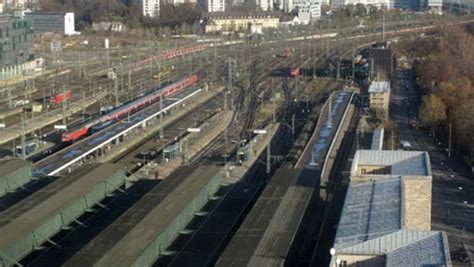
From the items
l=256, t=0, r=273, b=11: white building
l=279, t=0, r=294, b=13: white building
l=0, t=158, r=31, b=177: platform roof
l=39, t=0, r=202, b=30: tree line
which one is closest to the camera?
l=0, t=158, r=31, b=177: platform roof

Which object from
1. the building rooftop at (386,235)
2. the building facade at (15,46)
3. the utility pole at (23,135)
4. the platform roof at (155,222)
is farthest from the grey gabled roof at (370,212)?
the building facade at (15,46)

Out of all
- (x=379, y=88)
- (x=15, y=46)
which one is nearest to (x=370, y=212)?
(x=379, y=88)

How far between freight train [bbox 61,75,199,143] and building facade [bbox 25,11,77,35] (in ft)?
52.1

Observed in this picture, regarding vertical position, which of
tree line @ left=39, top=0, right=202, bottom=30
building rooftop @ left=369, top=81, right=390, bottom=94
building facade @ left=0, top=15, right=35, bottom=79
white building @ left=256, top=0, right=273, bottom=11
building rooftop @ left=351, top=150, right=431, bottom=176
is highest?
white building @ left=256, top=0, right=273, bottom=11

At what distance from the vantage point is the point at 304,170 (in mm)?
10602

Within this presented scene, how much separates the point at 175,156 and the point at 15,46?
11297 millimetres

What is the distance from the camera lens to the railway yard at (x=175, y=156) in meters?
8.07

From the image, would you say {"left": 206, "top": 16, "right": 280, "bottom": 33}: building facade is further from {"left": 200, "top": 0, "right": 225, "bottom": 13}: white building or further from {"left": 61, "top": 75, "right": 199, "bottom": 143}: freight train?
{"left": 61, "top": 75, "right": 199, "bottom": 143}: freight train

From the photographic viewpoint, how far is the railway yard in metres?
8.07

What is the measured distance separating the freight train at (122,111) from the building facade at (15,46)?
477 cm

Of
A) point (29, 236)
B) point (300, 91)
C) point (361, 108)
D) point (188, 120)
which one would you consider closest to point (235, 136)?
point (188, 120)

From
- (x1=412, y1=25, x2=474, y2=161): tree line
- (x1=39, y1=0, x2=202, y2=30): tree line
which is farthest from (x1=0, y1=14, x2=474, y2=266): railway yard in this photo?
(x1=39, y1=0, x2=202, y2=30): tree line

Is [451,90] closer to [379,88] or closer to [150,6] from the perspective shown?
[379,88]

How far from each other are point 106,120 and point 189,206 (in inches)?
296
